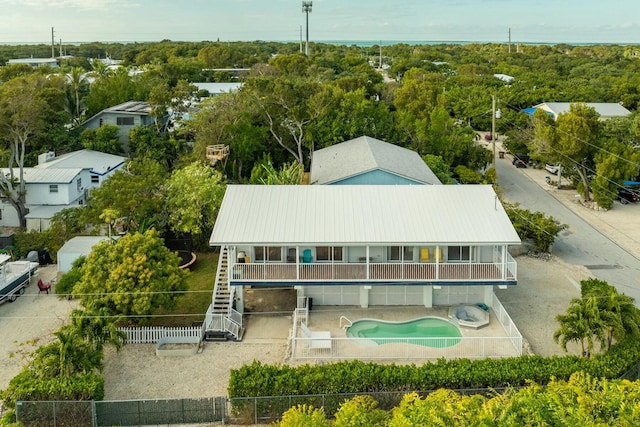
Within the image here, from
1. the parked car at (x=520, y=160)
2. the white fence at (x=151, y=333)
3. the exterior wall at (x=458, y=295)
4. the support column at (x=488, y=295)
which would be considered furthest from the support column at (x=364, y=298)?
the parked car at (x=520, y=160)

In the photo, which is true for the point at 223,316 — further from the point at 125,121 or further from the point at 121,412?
the point at 125,121

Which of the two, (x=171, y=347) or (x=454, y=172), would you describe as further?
(x=454, y=172)

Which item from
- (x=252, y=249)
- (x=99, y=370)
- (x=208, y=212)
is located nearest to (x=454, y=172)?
(x=208, y=212)

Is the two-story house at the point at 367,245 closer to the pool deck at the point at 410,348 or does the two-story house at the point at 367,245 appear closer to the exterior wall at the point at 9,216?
the pool deck at the point at 410,348

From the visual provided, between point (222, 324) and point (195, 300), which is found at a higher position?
point (222, 324)

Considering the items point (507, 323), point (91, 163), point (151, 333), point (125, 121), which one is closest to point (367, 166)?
point (507, 323)

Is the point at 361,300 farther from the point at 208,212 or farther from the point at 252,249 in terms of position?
the point at 208,212

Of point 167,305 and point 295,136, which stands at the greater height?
point 295,136

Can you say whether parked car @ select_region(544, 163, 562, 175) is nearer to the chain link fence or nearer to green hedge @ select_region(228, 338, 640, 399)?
green hedge @ select_region(228, 338, 640, 399)
